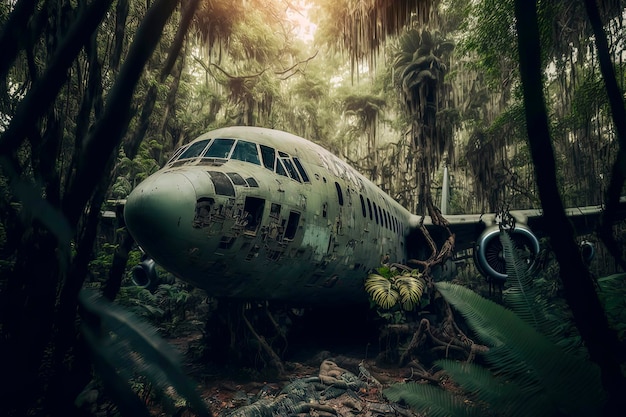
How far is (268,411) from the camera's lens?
434 centimetres

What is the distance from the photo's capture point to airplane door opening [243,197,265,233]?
191 inches

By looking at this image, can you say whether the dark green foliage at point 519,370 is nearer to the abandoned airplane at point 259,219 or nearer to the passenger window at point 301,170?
the abandoned airplane at point 259,219

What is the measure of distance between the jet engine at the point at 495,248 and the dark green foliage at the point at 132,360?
10.2 meters

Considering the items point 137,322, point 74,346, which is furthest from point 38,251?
point 137,322

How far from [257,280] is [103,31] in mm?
10545

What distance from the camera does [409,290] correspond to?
304 inches

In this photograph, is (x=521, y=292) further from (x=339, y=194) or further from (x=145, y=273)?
(x=145, y=273)

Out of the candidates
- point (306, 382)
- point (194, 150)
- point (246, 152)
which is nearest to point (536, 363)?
point (306, 382)

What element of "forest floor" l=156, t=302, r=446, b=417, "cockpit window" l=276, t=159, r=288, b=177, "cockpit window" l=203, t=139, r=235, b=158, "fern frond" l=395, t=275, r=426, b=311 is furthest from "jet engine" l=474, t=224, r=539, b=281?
"cockpit window" l=203, t=139, r=235, b=158

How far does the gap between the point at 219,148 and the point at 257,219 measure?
145 cm

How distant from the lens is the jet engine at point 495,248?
32.0ft

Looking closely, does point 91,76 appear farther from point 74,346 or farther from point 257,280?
point 257,280

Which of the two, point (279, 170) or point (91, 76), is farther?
point (279, 170)

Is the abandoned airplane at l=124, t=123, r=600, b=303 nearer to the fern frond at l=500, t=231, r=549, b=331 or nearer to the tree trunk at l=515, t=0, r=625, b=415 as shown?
the fern frond at l=500, t=231, r=549, b=331
